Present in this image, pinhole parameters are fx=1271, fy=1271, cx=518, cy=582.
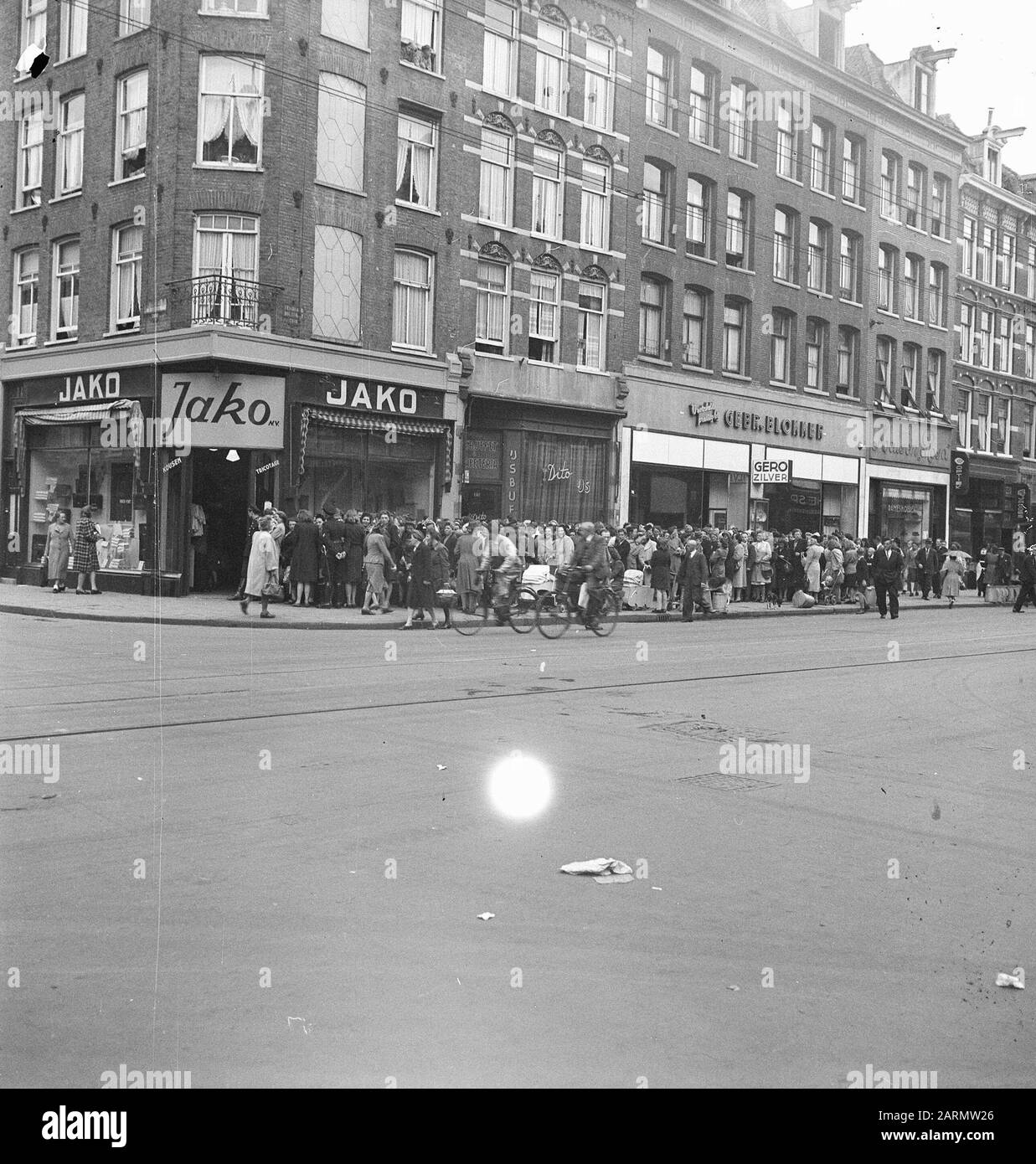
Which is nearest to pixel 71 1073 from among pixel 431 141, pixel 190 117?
pixel 190 117

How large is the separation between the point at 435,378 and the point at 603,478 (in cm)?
627

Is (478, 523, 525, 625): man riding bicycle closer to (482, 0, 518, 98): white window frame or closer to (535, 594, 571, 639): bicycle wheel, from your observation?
(535, 594, 571, 639): bicycle wheel

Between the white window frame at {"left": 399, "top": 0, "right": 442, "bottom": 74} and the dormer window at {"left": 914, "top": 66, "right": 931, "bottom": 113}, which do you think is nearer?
the white window frame at {"left": 399, "top": 0, "right": 442, "bottom": 74}

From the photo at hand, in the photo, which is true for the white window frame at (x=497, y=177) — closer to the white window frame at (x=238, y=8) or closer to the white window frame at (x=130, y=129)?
the white window frame at (x=238, y=8)

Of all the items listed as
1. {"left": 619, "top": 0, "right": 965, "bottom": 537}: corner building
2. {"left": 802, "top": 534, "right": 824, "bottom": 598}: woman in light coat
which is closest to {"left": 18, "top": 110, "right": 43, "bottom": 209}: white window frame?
{"left": 619, "top": 0, "right": 965, "bottom": 537}: corner building

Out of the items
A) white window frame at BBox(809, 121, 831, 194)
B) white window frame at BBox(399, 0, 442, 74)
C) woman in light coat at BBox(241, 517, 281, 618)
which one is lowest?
woman in light coat at BBox(241, 517, 281, 618)

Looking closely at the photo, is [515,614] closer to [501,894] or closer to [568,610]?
[568,610]

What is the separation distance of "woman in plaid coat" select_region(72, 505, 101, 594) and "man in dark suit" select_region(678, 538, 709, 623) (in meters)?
11.9

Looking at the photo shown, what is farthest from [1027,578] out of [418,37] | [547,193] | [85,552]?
[85,552]

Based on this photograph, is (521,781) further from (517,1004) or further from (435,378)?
(435,378)

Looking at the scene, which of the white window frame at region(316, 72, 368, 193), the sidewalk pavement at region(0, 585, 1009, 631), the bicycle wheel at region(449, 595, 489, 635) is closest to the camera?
the sidewalk pavement at region(0, 585, 1009, 631)

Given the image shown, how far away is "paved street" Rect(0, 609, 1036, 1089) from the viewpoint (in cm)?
402

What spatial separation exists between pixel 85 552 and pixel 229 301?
5.78m

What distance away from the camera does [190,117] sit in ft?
84.0
